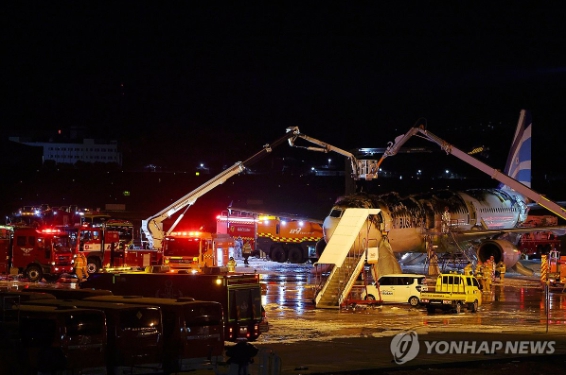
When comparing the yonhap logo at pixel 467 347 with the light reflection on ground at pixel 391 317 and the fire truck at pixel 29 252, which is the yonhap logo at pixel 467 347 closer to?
the light reflection on ground at pixel 391 317

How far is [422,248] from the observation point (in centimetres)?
4394

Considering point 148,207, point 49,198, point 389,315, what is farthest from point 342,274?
point 49,198

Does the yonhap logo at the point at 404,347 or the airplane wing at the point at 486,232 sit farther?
the airplane wing at the point at 486,232

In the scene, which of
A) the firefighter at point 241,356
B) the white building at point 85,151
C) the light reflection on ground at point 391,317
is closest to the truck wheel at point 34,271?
the light reflection on ground at point 391,317

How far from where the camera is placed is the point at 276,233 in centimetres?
5616

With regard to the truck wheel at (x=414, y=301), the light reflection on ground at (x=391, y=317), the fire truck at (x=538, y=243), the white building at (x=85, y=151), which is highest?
the white building at (x=85, y=151)

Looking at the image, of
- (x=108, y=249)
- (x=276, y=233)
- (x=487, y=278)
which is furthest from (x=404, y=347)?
(x=276, y=233)

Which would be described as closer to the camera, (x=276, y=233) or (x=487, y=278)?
(x=487, y=278)

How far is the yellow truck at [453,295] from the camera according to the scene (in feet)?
95.3

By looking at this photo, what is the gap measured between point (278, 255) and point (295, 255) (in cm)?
124

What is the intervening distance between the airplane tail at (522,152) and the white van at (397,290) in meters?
26.4

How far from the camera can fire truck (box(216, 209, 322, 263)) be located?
5509cm

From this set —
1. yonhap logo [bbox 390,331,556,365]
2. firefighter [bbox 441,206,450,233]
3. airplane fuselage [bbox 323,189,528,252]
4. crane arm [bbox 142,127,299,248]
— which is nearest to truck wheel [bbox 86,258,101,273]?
crane arm [bbox 142,127,299,248]

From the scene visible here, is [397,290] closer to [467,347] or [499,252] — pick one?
[467,347]
